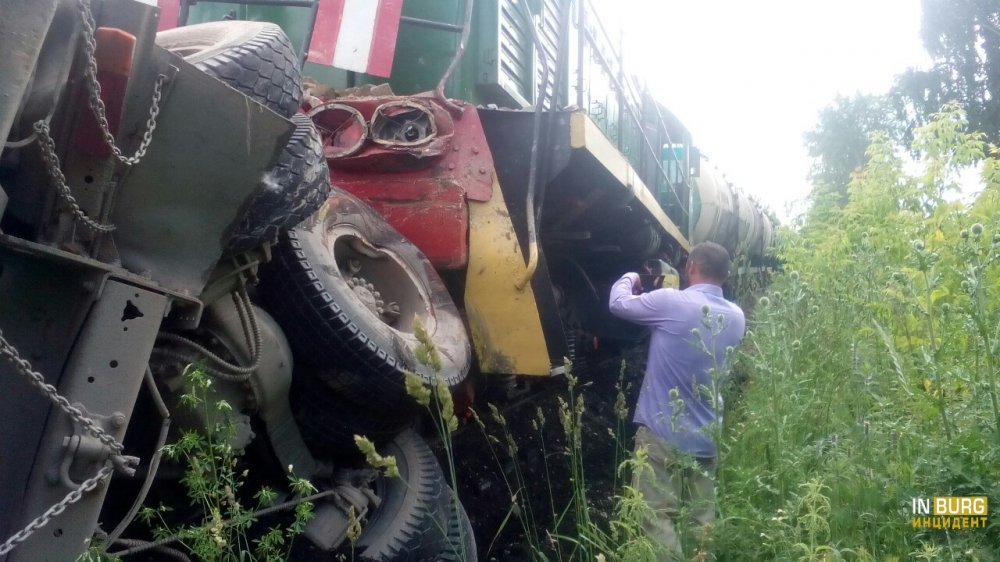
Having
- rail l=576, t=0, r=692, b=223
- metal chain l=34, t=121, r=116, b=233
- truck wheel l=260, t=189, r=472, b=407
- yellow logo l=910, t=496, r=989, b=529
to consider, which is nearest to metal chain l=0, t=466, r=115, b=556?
metal chain l=34, t=121, r=116, b=233

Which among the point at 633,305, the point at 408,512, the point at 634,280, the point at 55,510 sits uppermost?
the point at 634,280

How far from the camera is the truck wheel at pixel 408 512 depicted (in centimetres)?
256

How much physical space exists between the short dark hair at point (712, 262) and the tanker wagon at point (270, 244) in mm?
645

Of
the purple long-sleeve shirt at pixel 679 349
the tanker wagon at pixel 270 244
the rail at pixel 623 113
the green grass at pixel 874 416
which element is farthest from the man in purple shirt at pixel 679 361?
the rail at pixel 623 113

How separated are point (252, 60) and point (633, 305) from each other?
1982 millimetres

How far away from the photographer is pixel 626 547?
7.13ft

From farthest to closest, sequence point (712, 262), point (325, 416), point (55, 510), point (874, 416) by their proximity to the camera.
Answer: point (712, 262) → point (325, 416) → point (874, 416) → point (55, 510)

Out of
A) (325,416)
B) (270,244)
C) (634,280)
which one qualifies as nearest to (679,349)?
(634,280)

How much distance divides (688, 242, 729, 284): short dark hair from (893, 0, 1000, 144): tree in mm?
21336

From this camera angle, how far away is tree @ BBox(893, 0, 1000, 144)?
872 inches

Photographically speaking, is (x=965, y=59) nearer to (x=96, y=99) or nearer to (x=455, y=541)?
(x=455, y=541)

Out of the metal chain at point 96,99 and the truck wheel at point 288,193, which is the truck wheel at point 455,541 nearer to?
the truck wheel at point 288,193

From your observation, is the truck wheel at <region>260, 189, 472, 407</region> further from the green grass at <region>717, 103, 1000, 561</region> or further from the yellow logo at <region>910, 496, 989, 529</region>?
the yellow logo at <region>910, 496, 989, 529</region>

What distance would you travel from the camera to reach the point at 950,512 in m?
2.05
